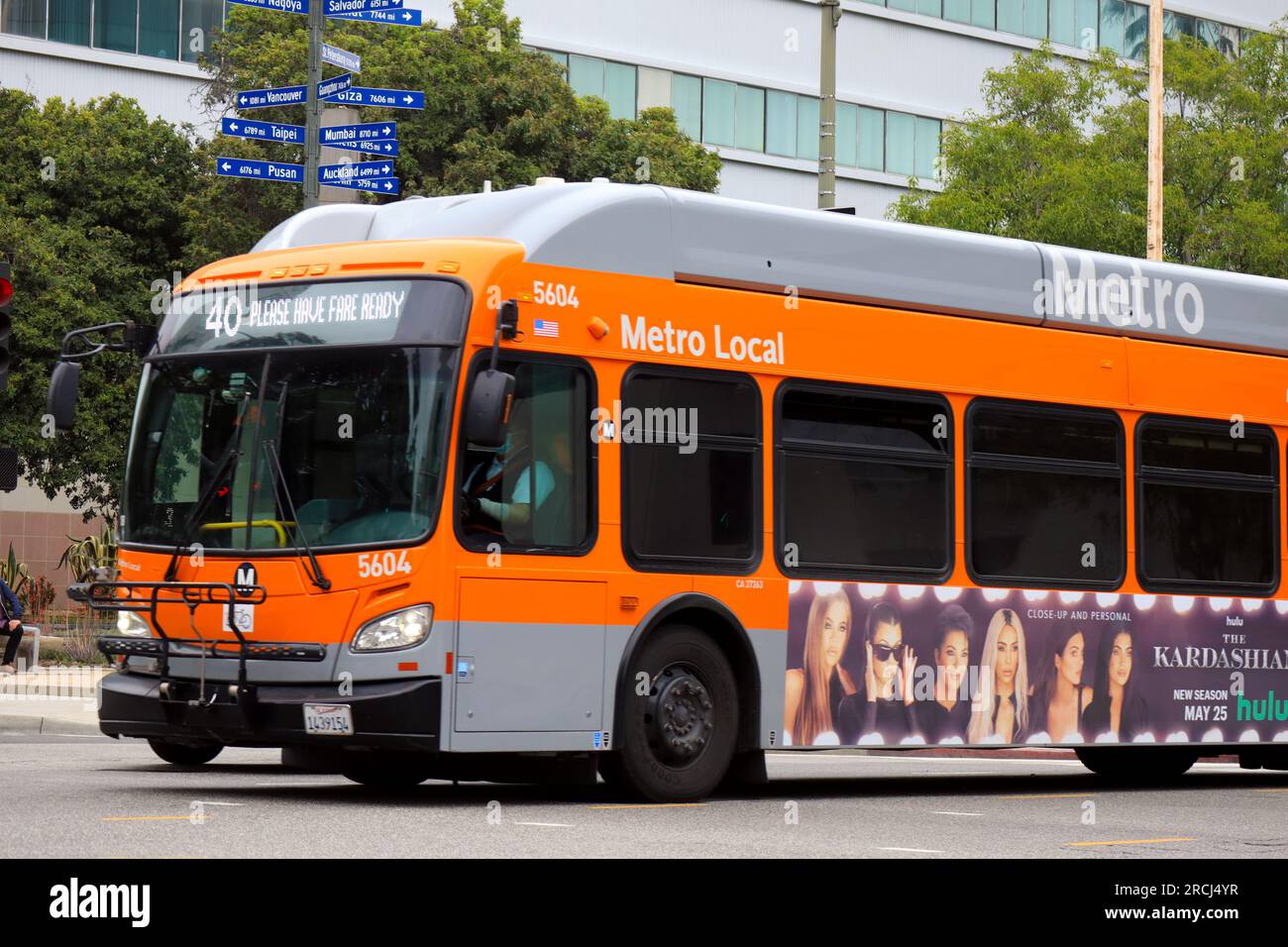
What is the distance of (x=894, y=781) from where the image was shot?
16.8 meters

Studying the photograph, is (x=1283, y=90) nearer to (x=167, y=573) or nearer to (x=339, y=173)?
(x=339, y=173)

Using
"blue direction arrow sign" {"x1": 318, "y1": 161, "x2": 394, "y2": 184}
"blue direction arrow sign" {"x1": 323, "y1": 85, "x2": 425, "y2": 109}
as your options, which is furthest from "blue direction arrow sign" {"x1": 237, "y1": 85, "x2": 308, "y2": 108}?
"blue direction arrow sign" {"x1": 318, "y1": 161, "x2": 394, "y2": 184}

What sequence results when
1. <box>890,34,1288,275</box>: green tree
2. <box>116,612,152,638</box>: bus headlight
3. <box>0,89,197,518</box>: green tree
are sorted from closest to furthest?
<box>116,612,152,638</box>: bus headlight < <box>0,89,197,518</box>: green tree < <box>890,34,1288,275</box>: green tree

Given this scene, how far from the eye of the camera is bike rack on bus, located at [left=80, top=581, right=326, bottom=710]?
39.6 feet

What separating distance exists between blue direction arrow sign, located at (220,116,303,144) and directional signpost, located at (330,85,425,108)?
1.61ft

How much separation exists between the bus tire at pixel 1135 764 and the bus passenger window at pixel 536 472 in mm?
6673

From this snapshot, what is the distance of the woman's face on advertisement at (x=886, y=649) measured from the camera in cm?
1405

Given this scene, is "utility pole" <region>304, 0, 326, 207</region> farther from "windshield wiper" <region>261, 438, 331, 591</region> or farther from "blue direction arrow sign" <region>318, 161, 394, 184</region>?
"windshield wiper" <region>261, 438, 331, 591</region>

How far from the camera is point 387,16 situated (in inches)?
866

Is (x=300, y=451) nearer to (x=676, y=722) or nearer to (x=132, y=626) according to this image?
(x=132, y=626)

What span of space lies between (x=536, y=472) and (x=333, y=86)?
11004mm

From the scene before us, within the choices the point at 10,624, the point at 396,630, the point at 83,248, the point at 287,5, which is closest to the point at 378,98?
the point at 287,5

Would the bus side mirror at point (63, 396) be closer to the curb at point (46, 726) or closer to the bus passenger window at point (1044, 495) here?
the bus passenger window at point (1044, 495)
